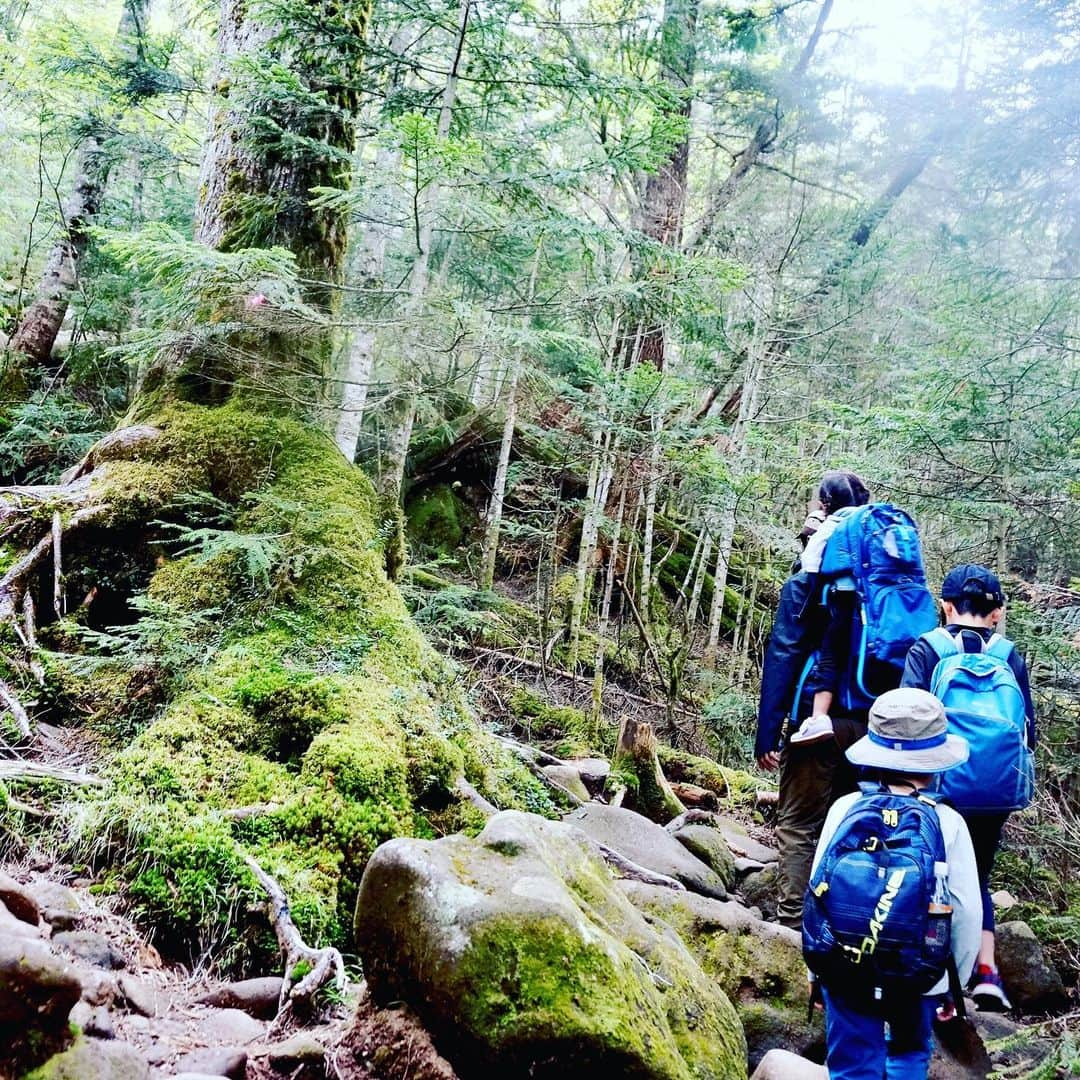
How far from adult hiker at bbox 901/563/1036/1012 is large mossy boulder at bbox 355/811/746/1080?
5.30ft

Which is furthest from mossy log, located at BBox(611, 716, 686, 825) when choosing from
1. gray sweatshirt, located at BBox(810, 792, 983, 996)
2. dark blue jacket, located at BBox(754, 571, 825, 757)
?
gray sweatshirt, located at BBox(810, 792, 983, 996)

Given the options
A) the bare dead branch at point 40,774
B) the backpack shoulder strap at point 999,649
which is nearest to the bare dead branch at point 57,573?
the bare dead branch at point 40,774

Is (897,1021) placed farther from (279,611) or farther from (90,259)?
(90,259)

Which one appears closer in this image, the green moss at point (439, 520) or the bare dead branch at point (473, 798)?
the bare dead branch at point (473, 798)

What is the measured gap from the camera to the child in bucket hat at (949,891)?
8.34 ft

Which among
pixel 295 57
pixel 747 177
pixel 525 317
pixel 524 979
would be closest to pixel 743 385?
pixel 747 177

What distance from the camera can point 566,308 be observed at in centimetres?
597

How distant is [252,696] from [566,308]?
156 inches

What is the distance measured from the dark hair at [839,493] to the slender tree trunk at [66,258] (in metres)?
11.2

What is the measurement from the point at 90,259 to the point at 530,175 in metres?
9.17

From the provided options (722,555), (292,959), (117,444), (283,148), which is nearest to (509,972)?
(292,959)

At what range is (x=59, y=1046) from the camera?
1.65m

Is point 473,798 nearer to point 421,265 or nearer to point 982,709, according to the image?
point 982,709

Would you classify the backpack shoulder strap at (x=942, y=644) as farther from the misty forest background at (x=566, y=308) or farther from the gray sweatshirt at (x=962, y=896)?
the misty forest background at (x=566, y=308)
